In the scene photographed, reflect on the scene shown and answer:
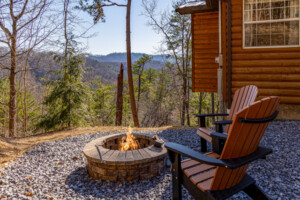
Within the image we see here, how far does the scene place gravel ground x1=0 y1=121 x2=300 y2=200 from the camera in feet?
7.97

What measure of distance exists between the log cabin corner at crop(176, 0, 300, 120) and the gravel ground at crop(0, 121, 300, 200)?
1.41 m

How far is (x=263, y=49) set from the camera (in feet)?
16.8

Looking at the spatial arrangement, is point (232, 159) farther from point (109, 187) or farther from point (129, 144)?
point (129, 144)

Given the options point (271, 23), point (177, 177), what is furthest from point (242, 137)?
point (271, 23)

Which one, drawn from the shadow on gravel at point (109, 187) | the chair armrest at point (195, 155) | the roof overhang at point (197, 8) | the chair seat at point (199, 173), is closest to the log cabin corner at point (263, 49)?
the roof overhang at point (197, 8)

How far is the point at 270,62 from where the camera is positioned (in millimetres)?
5113

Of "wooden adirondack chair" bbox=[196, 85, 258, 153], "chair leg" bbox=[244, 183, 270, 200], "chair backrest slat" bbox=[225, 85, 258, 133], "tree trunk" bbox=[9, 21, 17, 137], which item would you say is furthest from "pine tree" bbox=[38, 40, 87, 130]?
"chair leg" bbox=[244, 183, 270, 200]

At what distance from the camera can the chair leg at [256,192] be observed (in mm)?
1850

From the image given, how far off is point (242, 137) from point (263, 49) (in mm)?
4502

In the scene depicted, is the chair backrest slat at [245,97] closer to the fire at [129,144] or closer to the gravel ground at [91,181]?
the gravel ground at [91,181]

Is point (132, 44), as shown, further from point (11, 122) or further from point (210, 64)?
point (11, 122)

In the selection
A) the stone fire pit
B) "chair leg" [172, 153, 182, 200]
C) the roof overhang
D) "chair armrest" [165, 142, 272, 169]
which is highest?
the roof overhang

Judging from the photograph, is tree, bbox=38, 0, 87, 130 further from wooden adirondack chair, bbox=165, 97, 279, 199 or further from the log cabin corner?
wooden adirondack chair, bbox=165, 97, 279, 199

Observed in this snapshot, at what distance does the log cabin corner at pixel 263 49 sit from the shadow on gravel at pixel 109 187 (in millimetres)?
3605
